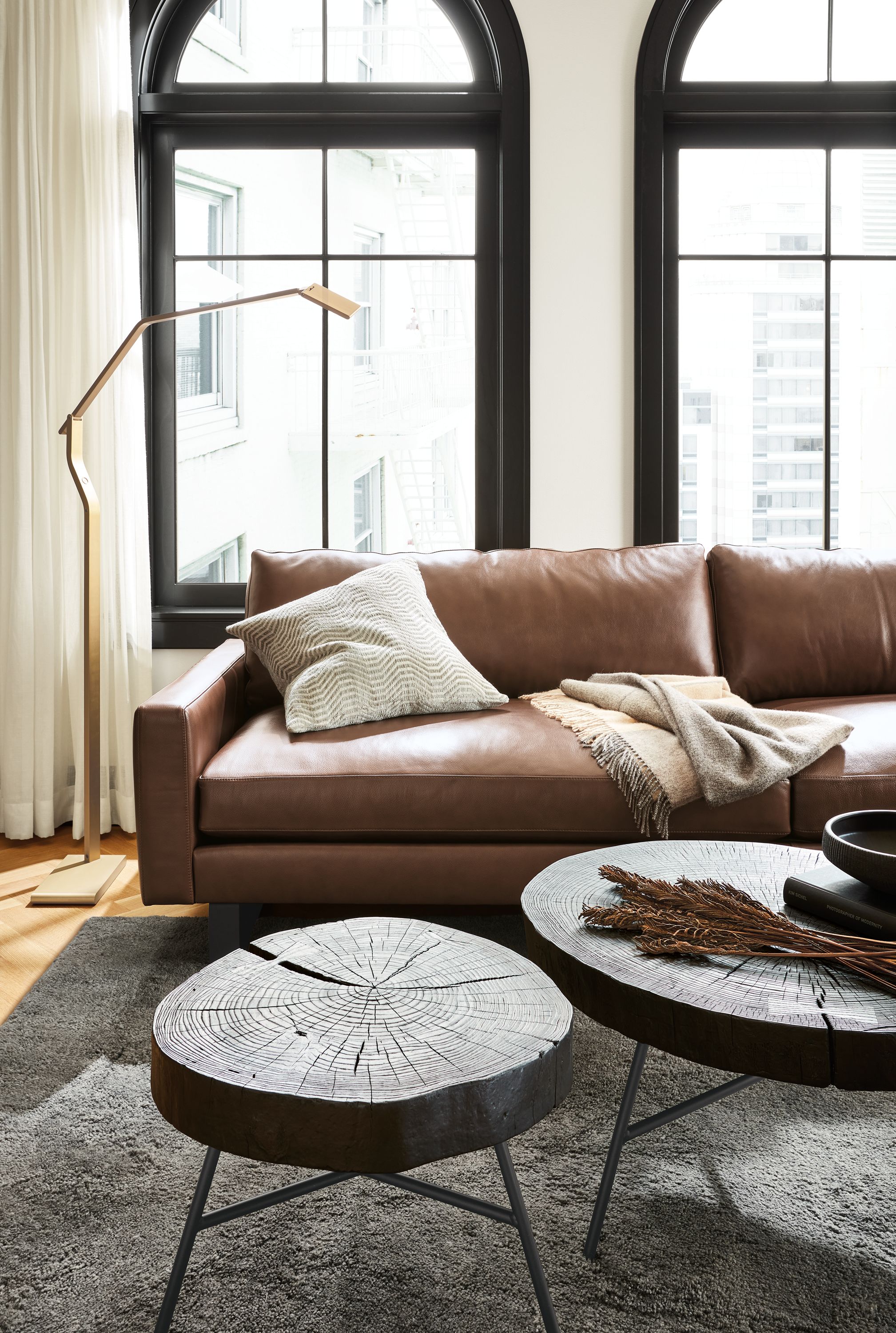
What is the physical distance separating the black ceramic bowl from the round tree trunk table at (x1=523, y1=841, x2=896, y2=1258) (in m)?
0.08

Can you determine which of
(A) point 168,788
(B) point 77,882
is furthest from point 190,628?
(A) point 168,788

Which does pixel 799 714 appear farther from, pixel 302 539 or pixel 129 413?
pixel 129 413

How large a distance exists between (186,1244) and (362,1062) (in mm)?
324

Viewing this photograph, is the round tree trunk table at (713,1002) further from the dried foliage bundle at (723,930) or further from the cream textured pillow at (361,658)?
the cream textured pillow at (361,658)

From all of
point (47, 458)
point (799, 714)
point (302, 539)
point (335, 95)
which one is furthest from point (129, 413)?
point (799, 714)

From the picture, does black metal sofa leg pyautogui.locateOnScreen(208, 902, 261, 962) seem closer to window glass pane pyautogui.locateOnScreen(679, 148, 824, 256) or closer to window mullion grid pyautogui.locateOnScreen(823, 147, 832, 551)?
window mullion grid pyautogui.locateOnScreen(823, 147, 832, 551)

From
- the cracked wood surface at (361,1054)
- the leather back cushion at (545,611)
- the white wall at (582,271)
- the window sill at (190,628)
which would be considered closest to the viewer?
the cracked wood surface at (361,1054)

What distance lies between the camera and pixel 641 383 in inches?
129

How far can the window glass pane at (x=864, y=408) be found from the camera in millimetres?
3414

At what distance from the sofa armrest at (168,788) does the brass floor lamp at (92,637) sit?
556 millimetres

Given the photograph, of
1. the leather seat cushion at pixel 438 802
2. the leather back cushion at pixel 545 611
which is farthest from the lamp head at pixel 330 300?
the leather seat cushion at pixel 438 802

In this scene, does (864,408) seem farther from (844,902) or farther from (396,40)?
(844,902)

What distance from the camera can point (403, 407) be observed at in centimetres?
345

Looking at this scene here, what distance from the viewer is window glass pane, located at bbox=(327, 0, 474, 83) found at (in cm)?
329
